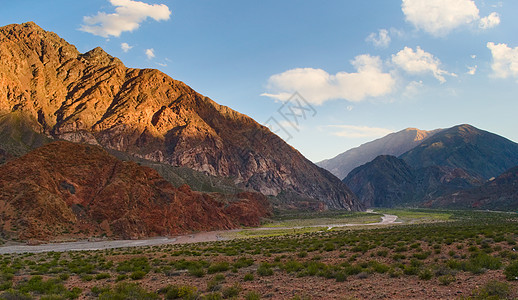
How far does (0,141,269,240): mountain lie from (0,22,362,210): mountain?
169ft

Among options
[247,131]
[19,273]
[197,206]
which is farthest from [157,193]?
[247,131]

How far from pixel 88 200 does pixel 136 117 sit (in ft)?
304

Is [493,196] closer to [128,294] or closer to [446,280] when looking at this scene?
[446,280]

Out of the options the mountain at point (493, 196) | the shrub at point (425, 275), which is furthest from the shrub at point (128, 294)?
the mountain at point (493, 196)

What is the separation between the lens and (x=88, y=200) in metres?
56.7

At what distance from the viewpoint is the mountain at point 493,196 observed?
13271 cm

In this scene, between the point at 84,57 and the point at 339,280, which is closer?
the point at 339,280

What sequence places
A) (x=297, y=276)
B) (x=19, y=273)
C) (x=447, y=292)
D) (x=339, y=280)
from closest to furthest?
1. (x=447, y=292)
2. (x=339, y=280)
3. (x=297, y=276)
4. (x=19, y=273)

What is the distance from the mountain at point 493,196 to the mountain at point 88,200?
417 feet

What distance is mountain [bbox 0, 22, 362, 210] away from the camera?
4818 inches

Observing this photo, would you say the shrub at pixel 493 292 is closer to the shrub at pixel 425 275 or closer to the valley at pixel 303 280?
the valley at pixel 303 280

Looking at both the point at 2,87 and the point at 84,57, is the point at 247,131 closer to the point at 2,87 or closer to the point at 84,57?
the point at 84,57

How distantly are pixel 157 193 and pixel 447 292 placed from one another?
6241cm

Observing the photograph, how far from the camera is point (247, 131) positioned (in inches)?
7407
